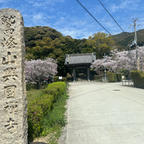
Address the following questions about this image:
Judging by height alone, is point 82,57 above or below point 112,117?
above

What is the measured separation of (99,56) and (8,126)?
37.4 meters

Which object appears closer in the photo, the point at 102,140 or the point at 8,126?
the point at 8,126

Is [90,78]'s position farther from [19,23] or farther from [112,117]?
[19,23]

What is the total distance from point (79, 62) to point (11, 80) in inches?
1187

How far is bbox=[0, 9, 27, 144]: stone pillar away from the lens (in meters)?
2.65

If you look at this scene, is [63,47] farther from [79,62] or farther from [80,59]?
[79,62]

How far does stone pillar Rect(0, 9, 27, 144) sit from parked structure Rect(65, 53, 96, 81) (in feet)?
93.7

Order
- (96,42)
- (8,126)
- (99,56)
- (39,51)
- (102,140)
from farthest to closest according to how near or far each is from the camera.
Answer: (96,42), (99,56), (39,51), (102,140), (8,126)

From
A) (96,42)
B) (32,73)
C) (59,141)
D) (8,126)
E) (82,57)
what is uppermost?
(96,42)

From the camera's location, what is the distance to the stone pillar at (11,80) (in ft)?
8.69

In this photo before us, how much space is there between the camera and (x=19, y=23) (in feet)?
9.30

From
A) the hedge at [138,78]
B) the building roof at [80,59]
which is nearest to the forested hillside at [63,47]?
the building roof at [80,59]

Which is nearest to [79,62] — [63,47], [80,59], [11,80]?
[80,59]

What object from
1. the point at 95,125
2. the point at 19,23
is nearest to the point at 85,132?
the point at 95,125
